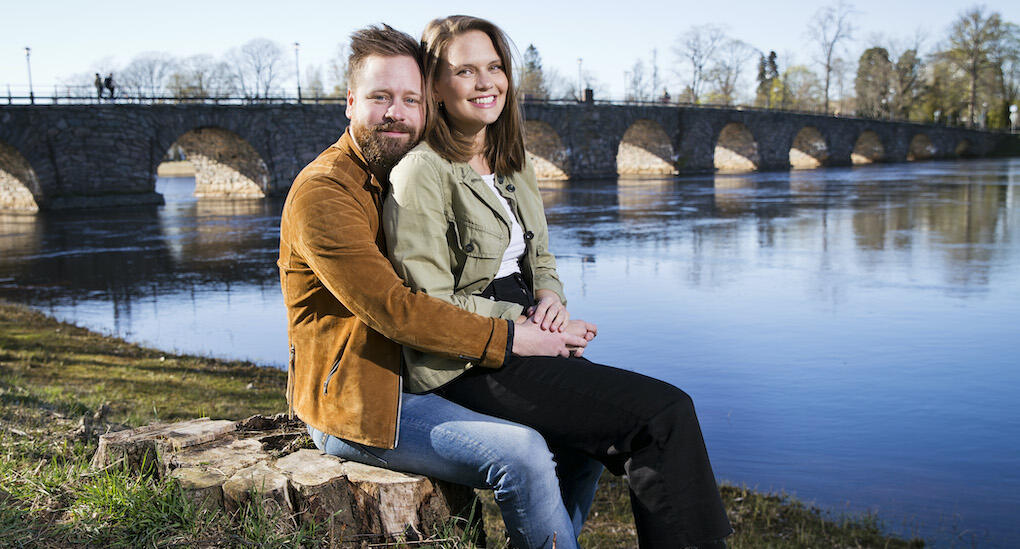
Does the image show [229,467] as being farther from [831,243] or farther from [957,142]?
[957,142]

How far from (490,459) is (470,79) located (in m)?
1.21

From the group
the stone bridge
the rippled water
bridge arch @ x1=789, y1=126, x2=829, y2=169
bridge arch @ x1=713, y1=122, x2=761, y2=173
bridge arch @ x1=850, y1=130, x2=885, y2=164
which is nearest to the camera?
the rippled water

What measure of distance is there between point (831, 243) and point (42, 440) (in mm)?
13553

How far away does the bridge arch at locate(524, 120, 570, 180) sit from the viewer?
45.2 metres

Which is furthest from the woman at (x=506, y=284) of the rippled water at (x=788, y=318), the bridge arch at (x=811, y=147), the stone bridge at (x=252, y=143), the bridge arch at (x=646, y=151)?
the bridge arch at (x=811, y=147)

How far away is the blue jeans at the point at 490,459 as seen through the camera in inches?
95.0

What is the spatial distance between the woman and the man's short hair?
13cm

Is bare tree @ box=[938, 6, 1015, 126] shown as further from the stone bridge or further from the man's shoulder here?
the man's shoulder

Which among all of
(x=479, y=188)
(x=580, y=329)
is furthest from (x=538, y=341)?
(x=479, y=188)

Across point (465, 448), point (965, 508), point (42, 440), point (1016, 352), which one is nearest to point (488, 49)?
point (465, 448)

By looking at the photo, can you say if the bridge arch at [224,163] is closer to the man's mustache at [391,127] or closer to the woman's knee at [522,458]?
the man's mustache at [391,127]

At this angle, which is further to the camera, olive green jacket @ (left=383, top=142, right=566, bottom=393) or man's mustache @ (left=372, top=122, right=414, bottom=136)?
man's mustache @ (left=372, top=122, right=414, bottom=136)

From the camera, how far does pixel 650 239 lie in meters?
16.4

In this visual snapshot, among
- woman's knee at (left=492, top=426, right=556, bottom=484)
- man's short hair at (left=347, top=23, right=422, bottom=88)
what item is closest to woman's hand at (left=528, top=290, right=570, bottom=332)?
woman's knee at (left=492, top=426, right=556, bottom=484)
